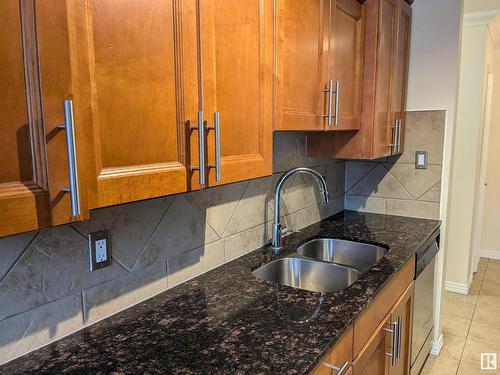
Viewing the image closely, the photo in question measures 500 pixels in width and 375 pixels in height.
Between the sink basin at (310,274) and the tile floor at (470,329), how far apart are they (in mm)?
1212

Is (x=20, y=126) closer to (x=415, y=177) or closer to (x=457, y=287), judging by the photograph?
(x=415, y=177)

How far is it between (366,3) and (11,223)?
1992 millimetres

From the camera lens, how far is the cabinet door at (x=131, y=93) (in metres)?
0.77

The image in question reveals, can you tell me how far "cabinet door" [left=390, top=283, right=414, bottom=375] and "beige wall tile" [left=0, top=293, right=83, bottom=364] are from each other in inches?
51.9

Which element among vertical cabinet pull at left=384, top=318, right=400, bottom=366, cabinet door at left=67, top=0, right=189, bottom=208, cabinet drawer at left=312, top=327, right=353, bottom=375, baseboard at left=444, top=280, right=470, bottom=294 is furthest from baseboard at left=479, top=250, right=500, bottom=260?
cabinet door at left=67, top=0, right=189, bottom=208

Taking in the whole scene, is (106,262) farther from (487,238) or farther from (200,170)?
(487,238)

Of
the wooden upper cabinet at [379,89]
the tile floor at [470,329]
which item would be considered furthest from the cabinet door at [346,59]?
the tile floor at [470,329]

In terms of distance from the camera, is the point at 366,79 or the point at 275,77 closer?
the point at 275,77

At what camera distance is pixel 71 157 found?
703mm

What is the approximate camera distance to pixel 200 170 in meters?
1.03

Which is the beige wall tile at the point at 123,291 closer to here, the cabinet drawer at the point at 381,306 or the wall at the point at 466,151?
the cabinet drawer at the point at 381,306

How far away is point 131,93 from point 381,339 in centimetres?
138

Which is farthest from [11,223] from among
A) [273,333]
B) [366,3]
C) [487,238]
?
[487,238]

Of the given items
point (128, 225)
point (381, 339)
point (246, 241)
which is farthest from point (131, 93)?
point (381, 339)
